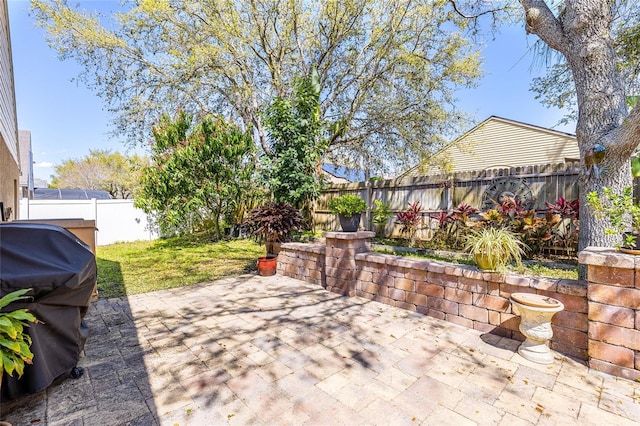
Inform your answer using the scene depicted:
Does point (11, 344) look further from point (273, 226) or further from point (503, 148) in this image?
point (503, 148)

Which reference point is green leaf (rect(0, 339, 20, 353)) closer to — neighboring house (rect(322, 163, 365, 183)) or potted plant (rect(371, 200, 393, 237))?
potted plant (rect(371, 200, 393, 237))

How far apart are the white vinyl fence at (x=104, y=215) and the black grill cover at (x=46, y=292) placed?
334 inches

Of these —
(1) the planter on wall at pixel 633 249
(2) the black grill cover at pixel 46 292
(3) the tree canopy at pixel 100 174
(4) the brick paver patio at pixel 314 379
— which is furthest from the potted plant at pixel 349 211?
(3) the tree canopy at pixel 100 174

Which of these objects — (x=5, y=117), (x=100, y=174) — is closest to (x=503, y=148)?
(x=5, y=117)

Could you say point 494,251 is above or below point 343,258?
above

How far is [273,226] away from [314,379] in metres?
3.60

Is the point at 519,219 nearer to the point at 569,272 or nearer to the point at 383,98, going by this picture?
the point at 569,272

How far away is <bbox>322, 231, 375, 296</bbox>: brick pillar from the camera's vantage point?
15.0 feet

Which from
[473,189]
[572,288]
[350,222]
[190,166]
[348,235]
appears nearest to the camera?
[572,288]

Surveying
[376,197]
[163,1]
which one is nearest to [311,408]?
[376,197]

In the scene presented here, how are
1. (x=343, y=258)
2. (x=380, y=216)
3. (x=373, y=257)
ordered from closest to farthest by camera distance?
(x=373, y=257) < (x=343, y=258) < (x=380, y=216)

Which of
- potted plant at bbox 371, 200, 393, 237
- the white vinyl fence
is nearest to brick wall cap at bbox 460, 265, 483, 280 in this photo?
potted plant at bbox 371, 200, 393, 237

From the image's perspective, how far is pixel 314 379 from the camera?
2.43m

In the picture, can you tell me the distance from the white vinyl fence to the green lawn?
0.56 meters
